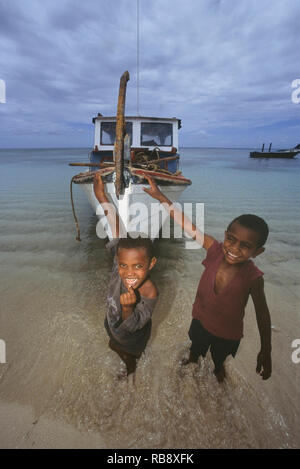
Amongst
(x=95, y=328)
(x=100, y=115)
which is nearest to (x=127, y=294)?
(x=95, y=328)

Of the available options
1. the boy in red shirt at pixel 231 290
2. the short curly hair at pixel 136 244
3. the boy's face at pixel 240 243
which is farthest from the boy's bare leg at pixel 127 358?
the boy's face at pixel 240 243

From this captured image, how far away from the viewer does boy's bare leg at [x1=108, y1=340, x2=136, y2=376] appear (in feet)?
6.41

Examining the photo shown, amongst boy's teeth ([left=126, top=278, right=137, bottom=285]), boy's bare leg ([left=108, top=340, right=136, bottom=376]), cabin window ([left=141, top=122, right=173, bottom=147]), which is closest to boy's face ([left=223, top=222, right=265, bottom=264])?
boy's teeth ([left=126, top=278, right=137, bottom=285])

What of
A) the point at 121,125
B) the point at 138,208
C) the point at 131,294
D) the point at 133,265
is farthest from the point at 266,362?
the point at 121,125

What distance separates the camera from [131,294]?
1.52 metres

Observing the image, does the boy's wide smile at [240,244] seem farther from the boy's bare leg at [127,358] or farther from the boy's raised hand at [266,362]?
the boy's bare leg at [127,358]

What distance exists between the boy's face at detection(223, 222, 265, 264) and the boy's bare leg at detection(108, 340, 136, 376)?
130cm

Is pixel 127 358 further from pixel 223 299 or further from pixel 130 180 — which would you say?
pixel 130 180

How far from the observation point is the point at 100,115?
23.5 ft

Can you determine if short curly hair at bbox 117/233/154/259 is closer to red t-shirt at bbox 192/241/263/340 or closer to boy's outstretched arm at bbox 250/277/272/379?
red t-shirt at bbox 192/241/263/340

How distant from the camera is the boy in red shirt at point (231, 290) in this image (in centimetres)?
144

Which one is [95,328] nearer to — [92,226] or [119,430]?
[119,430]

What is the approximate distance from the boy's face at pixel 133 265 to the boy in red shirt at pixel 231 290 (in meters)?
0.50
